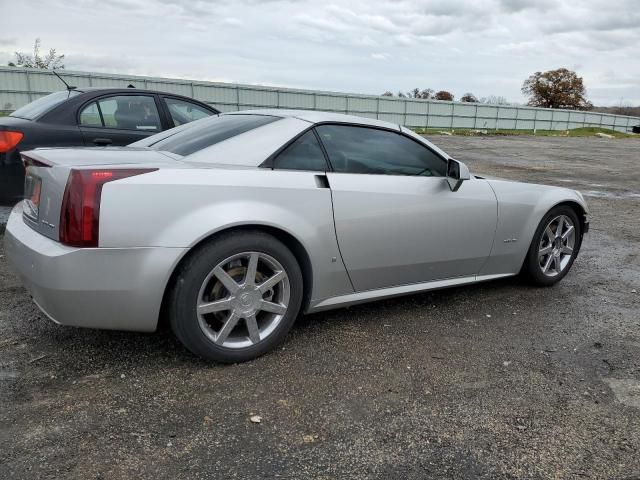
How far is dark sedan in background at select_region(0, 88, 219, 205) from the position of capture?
5.34m

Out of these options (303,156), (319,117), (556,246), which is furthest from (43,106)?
(556,246)

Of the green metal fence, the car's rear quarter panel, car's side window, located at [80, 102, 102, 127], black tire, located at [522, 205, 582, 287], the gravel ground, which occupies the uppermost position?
the green metal fence

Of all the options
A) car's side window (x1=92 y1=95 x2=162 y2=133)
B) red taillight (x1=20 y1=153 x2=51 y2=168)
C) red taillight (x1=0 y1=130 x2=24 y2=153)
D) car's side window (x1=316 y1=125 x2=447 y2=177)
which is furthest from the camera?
car's side window (x1=92 y1=95 x2=162 y2=133)

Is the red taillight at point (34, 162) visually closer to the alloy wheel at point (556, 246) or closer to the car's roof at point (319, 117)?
the car's roof at point (319, 117)

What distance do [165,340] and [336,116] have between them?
1813 mm

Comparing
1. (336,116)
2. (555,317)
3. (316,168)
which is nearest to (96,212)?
(316,168)

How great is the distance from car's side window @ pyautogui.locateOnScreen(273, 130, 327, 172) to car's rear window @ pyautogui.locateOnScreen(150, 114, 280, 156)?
0.29 metres

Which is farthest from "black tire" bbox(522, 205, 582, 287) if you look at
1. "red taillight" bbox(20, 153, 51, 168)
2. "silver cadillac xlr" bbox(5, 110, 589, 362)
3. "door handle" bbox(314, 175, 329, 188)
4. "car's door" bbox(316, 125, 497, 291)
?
"red taillight" bbox(20, 153, 51, 168)

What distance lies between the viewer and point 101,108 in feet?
19.7

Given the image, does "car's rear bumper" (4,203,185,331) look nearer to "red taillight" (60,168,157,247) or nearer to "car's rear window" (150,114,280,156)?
"red taillight" (60,168,157,247)

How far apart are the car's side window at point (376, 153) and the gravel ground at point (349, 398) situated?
1.03 meters

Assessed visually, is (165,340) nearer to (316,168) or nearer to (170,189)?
(170,189)

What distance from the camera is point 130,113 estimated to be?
20.5ft

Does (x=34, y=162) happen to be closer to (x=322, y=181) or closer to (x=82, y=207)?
(x=82, y=207)
